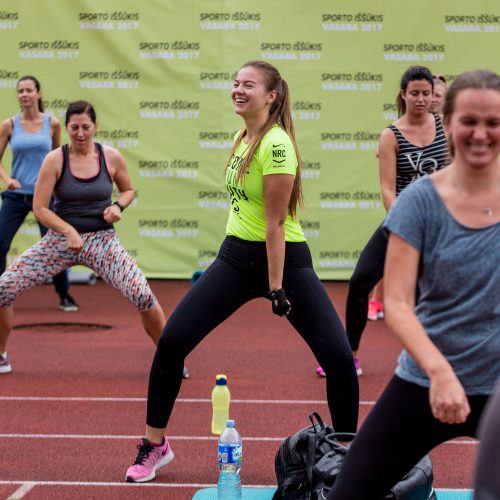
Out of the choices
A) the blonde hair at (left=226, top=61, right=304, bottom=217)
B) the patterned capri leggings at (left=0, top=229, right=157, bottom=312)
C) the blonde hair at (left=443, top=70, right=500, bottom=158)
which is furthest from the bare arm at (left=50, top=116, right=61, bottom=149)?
the blonde hair at (left=443, top=70, right=500, bottom=158)

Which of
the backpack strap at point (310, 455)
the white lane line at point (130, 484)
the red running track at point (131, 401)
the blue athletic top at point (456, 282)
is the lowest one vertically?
the white lane line at point (130, 484)

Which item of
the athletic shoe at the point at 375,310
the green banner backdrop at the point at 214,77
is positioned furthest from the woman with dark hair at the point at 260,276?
the green banner backdrop at the point at 214,77

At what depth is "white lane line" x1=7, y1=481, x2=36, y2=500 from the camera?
548 cm

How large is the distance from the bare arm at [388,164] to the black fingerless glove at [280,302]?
213cm

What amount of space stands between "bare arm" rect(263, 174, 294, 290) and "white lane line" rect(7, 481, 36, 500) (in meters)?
1.58

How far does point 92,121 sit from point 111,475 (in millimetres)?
3014

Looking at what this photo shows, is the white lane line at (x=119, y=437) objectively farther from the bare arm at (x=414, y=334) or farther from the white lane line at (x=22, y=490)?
the bare arm at (x=414, y=334)

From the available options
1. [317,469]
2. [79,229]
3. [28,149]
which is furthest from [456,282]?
[28,149]

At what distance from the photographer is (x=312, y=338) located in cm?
537

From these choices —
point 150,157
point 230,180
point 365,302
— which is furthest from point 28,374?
point 150,157

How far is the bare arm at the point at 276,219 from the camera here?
5.38 metres

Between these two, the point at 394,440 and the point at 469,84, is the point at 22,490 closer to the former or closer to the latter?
the point at 394,440

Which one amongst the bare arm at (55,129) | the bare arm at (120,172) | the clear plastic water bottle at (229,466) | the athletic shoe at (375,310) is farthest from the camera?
the athletic shoe at (375,310)

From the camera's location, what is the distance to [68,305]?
474 inches
